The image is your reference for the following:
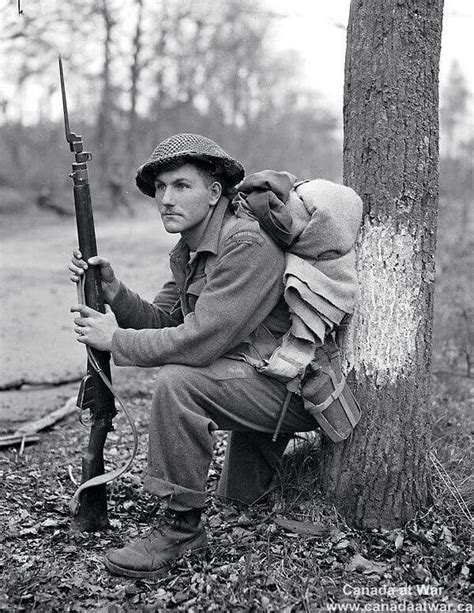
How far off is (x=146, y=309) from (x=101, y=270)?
38cm

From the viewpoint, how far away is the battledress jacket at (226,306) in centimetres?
323

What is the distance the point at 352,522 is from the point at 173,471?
1011mm

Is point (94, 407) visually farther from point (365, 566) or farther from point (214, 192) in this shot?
point (365, 566)

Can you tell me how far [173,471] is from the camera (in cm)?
328

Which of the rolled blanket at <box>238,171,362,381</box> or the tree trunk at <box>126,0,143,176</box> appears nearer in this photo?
the rolled blanket at <box>238,171,362,381</box>

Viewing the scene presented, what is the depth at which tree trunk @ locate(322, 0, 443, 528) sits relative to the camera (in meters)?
3.46

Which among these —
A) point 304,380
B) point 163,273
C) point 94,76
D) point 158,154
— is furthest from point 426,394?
point 94,76

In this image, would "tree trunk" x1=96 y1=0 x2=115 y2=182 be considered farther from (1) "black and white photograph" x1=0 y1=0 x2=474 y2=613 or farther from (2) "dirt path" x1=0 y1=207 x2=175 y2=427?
(1) "black and white photograph" x1=0 y1=0 x2=474 y2=613

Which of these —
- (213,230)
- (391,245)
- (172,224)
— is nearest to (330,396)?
(391,245)

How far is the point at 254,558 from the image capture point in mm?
3336

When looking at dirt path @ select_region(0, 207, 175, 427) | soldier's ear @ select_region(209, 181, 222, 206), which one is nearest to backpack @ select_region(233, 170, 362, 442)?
soldier's ear @ select_region(209, 181, 222, 206)

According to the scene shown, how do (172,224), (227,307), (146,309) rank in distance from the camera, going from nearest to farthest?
(227,307)
(172,224)
(146,309)

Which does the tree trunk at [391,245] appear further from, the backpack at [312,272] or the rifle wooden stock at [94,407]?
the rifle wooden stock at [94,407]

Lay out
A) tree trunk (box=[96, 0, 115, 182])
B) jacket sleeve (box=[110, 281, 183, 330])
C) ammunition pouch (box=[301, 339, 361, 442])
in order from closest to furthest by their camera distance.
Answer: ammunition pouch (box=[301, 339, 361, 442]) → jacket sleeve (box=[110, 281, 183, 330]) → tree trunk (box=[96, 0, 115, 182])
